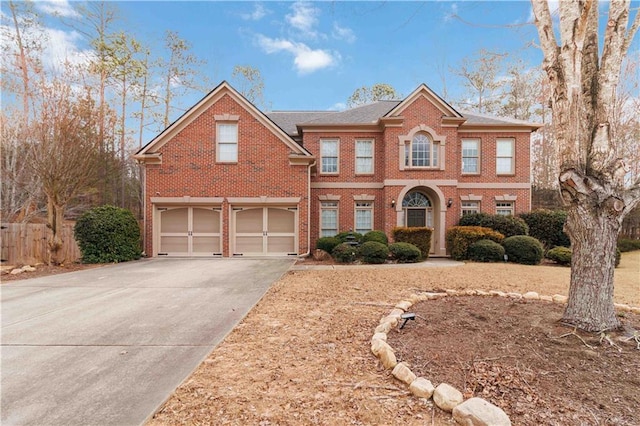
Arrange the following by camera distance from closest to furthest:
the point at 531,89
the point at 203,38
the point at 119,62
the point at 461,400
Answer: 1. the point at 461,400
2. the point at 119,62
3. the point at 203,38
4. the point at 531,89

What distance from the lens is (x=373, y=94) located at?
28.4m

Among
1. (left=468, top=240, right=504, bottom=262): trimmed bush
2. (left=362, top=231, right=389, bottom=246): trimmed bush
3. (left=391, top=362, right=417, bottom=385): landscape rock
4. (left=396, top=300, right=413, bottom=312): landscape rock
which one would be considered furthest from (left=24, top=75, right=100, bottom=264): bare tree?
(left=468, top=240, right=504, bottom=262): trimmed bush

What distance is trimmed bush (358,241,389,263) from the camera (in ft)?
34.2

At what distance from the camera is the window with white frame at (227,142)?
1235cm

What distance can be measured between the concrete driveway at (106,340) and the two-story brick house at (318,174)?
5.02 m

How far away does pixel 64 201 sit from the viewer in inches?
383

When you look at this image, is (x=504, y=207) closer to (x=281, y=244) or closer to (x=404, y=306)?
(x=281, y=244)

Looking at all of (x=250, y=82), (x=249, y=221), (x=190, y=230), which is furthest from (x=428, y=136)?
(x=250, y=82)

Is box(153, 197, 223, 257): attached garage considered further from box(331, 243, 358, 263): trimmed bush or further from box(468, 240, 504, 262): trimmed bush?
box(468, 240, 504, 262): trimmed bush

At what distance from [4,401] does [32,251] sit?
11.3m

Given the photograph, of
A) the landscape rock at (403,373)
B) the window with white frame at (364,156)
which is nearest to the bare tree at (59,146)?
the window with white frame at (364,156)

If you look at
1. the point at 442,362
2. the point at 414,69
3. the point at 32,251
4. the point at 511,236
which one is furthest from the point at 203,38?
the point at 442,362

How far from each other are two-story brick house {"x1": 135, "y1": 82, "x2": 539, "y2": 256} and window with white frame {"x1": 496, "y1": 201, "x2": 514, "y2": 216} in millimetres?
48

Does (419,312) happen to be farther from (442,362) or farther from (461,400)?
(461,400)
